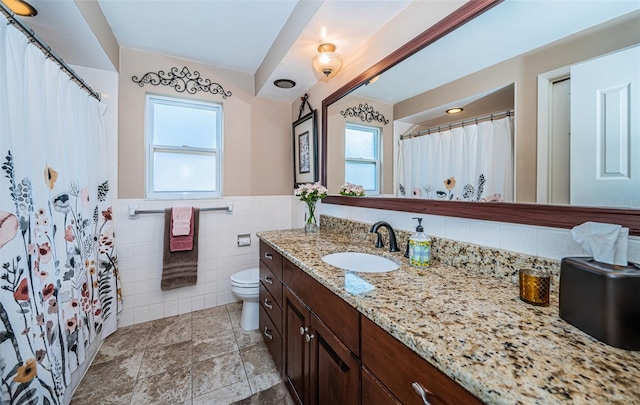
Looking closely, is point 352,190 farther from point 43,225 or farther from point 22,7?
point 22,7

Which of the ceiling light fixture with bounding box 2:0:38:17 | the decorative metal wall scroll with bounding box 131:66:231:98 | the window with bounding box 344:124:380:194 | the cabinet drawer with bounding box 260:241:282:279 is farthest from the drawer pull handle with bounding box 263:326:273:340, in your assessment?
the ceiling light fixture with bounding box 2:0:38:17

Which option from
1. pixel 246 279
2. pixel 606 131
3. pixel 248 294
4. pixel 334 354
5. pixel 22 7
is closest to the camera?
pixel 606 131

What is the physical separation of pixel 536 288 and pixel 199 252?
2470 mm

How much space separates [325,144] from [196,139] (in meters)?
1.32

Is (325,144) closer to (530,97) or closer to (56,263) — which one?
(530,97)

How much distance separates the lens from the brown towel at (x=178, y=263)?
2.20 meters

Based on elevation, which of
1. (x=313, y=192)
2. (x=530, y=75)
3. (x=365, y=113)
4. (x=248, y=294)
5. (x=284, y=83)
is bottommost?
(x=248, y=294)

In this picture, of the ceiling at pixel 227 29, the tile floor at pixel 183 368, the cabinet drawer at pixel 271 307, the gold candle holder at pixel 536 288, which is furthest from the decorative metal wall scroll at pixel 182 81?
the gold candle holder at pixel 536 288

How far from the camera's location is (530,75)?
85 centimetres

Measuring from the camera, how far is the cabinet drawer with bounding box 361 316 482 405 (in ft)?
1.71

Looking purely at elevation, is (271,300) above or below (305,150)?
below

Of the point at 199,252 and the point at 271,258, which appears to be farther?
the point at 199,252

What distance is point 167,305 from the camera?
2.30 metres

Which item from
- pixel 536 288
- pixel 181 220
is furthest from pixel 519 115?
pixel 181 220
